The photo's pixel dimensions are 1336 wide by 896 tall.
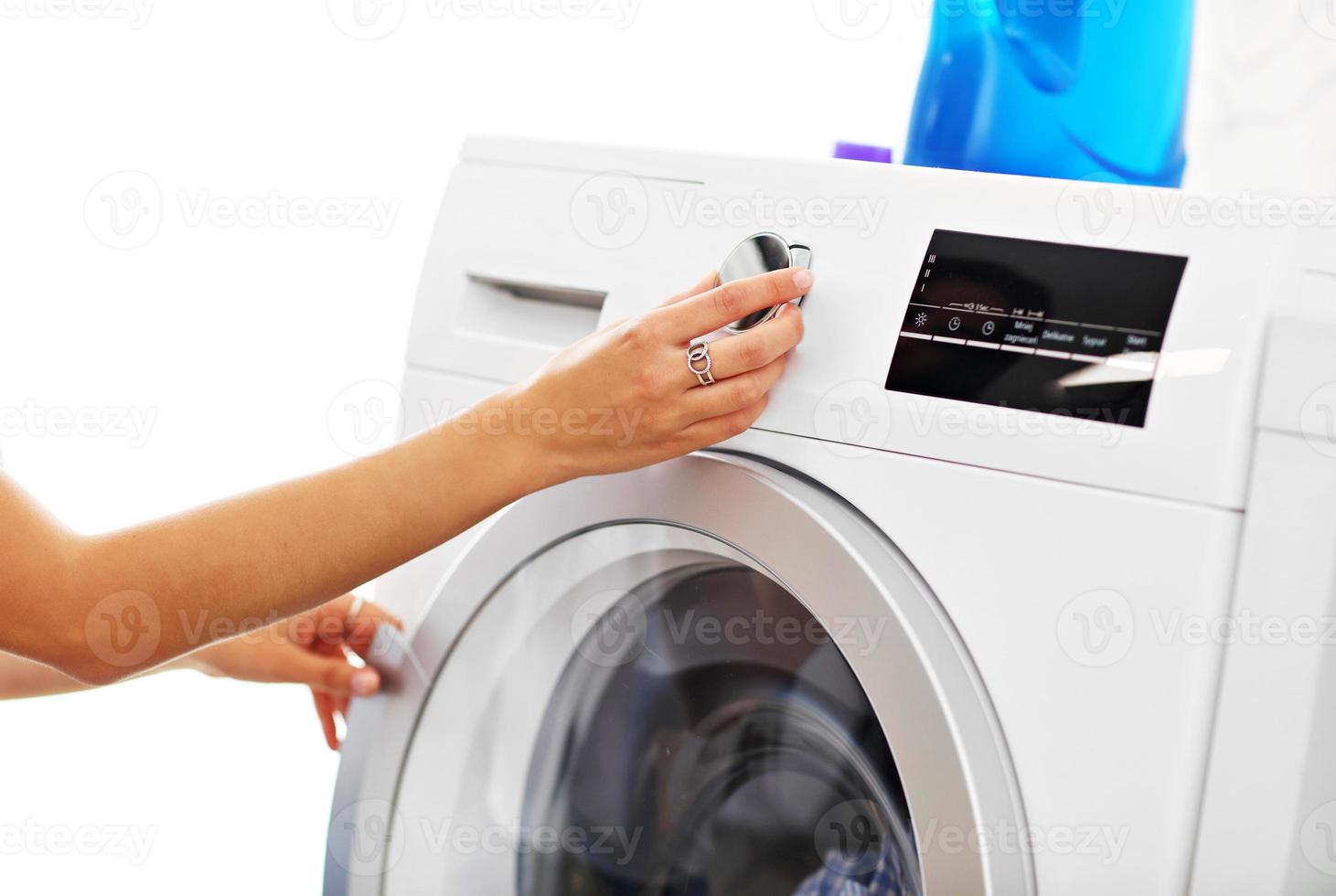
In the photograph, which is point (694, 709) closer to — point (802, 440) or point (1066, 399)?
point (802, 440)

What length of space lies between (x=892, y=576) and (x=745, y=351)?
147mm

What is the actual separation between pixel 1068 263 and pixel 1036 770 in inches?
10.5

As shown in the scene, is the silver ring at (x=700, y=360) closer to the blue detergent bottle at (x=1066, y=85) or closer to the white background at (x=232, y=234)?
the blue detergent bottle at (x=1066, y=85)

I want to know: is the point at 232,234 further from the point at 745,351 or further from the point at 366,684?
the point at 745,351

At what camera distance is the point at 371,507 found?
2.09ft

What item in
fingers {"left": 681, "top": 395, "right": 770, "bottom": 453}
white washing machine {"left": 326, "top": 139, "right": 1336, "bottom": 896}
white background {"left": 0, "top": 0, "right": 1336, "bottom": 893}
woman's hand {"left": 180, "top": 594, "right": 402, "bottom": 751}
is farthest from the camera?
white background {"left": 0, "top": 0, "right": 1336, "bottom": 893}

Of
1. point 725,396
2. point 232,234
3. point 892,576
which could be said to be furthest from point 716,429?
point 232,234

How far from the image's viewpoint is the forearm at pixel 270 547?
614 millimetres

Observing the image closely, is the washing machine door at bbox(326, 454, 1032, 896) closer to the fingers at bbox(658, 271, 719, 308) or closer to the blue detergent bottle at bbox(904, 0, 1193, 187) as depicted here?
the fingers at bbox(658, 271, 719, 308)

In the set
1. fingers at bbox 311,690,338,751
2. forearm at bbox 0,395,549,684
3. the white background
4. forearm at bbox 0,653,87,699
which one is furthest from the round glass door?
the white background

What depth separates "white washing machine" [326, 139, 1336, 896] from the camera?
20.3 inches

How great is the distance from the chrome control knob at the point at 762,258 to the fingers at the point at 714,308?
0.10 ft

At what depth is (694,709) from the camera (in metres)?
0.71

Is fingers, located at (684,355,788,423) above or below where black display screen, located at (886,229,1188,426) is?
below
